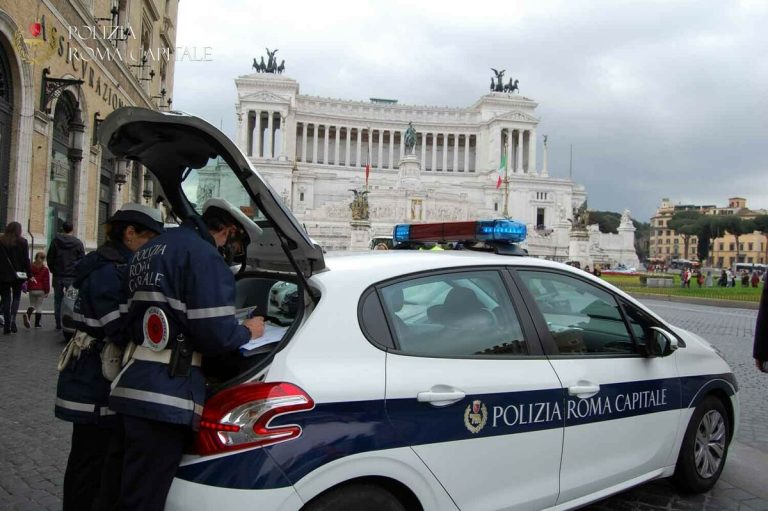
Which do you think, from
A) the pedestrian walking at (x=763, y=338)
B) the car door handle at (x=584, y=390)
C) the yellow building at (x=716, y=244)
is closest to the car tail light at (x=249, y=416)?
the car door handle at (x=584, y=390)

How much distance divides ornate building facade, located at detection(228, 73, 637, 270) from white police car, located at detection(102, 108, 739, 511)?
198 ft

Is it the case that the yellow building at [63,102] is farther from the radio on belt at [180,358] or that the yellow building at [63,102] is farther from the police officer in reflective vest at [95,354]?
the radio on belt at [180,358]

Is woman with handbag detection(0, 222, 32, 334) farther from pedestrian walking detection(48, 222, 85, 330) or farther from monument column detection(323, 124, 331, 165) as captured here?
monument column detection(323, 124, 331, 165)

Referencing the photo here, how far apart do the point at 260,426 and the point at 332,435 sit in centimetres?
28

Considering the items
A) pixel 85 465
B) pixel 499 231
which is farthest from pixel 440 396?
pixel 85 465

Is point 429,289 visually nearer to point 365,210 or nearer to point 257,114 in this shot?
point 365,210

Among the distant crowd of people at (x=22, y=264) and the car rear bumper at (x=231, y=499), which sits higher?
the distant crowd of people at (x=22, y=264)

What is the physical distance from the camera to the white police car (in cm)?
226

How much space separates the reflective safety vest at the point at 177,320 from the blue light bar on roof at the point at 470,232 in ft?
5.85

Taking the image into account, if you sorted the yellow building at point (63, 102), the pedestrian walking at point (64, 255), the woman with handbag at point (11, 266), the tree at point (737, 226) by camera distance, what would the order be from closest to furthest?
the pedestrian walking at point (64, 255)
the woman with handbag at point (11, 266)
the yellow building at point (63, 102)
the tree at point (737, 226)

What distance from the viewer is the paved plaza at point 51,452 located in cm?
379

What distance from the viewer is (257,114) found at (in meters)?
87.5

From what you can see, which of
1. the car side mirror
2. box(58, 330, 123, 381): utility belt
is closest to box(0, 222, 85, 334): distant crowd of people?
box(58, 330, 123, 381): utility belt

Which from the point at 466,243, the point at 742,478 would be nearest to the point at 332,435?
the point at 466,243
